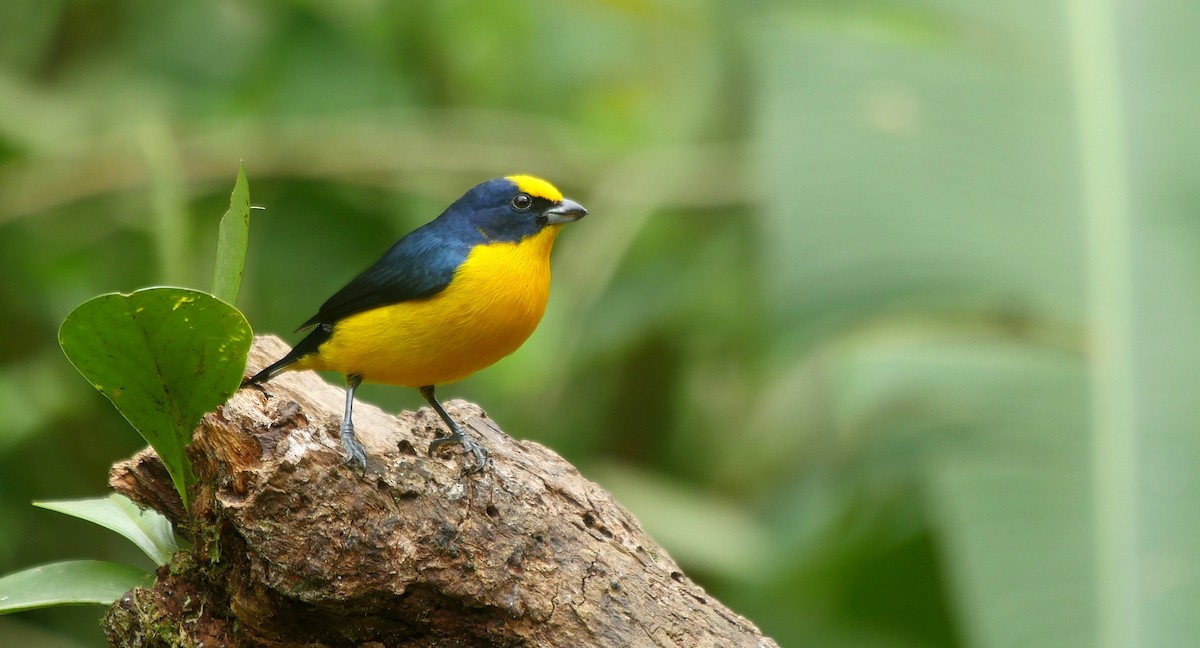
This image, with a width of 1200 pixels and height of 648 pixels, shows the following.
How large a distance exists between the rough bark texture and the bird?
374 millimetres

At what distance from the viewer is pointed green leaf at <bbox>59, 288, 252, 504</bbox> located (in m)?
2.74

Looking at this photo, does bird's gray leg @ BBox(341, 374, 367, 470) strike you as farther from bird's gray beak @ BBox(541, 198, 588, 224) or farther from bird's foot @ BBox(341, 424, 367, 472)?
bird's gray beak @ BBox(541, 198, 588, 224)

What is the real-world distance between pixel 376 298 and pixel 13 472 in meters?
3.40

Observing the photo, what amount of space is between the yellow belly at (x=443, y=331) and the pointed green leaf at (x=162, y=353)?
679 millimetres

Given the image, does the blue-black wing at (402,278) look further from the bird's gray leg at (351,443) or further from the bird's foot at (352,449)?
the bird's foot at (352,449)

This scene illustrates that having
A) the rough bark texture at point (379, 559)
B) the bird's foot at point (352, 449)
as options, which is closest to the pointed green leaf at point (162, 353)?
the rough bark texture at point (379, 559)

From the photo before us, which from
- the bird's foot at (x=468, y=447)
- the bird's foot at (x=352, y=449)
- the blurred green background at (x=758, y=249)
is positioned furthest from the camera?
the blurred green background at (x=758, y=249)

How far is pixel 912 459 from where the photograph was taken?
485 centimetres

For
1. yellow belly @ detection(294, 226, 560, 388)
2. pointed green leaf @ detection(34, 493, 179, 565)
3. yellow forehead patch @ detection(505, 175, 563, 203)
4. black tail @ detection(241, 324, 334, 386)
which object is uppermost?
yellow forehead patch @ detection(505, 175, 563, 203)

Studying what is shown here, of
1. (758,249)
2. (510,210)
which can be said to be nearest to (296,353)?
(510,210)

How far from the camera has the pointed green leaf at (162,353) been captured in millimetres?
2736

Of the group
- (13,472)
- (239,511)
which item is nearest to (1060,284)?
(239,511)

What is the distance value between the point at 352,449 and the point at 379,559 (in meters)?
0.34

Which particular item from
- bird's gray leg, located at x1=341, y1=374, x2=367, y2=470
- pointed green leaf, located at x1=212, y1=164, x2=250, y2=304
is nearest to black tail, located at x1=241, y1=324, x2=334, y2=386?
bird's gray leg, located at x1=341, y1=374, x2=367, y2=470
